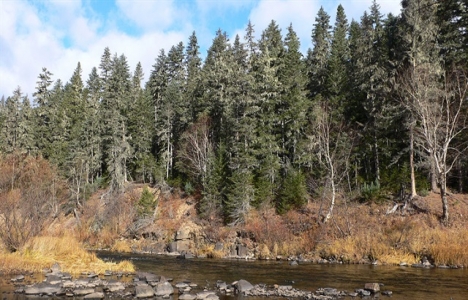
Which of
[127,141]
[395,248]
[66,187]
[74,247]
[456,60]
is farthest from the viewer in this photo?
[127,141]

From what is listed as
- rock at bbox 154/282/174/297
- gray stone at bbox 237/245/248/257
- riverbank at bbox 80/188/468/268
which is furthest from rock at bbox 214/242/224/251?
rock at bbox 154/282/174/297

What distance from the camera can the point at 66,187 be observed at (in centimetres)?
5303

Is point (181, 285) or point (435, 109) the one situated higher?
point (435, 109)

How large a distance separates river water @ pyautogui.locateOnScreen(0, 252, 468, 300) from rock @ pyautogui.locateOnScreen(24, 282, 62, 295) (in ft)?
2.52

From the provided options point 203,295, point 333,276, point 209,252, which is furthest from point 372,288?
point 209,252

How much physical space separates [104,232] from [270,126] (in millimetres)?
22989

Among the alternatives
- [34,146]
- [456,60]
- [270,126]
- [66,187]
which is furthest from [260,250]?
[34,146]

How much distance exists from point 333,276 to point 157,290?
10.1 meters

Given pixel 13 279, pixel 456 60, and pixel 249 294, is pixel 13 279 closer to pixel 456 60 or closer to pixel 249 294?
pixel 249 294

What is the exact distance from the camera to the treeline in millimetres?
34188

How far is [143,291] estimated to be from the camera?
52.1 ft

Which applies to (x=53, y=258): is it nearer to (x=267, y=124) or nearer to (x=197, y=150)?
(x=197, y=150)

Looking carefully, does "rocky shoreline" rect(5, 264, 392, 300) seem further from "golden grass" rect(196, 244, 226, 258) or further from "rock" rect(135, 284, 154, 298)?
"golden grass" rect(196, 244, 226, 258)

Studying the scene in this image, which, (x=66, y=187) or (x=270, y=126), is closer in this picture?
(x=270, y=126)
